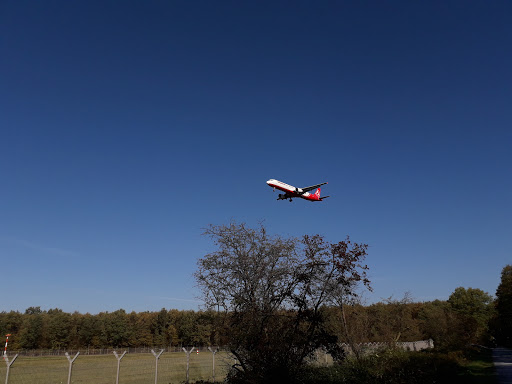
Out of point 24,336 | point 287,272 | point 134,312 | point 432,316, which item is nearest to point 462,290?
point 432,316

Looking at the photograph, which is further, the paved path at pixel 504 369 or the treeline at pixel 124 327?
the treeline at pixel 124 327

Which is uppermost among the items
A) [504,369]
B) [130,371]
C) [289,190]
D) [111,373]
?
[289,190]

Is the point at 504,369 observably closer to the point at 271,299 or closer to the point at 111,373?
the point at 271,299

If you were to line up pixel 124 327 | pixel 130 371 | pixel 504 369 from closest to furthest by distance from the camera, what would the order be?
A: pixel 504 369, pixel 130 371, pixel 124 327

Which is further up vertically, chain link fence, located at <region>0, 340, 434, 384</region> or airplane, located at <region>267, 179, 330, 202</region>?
airplane, located at <region>267, 179, 330, 202</region>

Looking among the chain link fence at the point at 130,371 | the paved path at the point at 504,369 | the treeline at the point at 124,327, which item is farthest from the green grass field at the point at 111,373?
the treeline at the point at 124,327

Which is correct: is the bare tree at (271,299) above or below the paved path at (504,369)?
above

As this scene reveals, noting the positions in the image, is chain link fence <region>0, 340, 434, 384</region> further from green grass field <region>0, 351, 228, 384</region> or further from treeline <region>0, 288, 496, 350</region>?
treeline <region>0, 288, 496, 350</region>

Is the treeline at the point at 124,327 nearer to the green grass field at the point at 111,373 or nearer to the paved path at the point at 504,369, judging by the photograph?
the paved path at the point at 504,369

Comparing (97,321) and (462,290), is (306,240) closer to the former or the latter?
(97,321)

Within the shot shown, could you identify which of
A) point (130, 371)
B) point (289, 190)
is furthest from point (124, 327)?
point (289, 190)

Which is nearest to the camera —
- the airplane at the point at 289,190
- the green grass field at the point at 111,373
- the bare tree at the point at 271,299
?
the bare tree at the point at 271,299

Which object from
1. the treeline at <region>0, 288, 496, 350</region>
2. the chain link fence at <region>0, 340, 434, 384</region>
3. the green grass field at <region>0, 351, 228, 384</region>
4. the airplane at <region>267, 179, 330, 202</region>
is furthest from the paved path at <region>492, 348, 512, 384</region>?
the treeline at <region>0, 288, 496, 350</region>

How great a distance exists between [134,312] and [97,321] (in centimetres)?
2088
